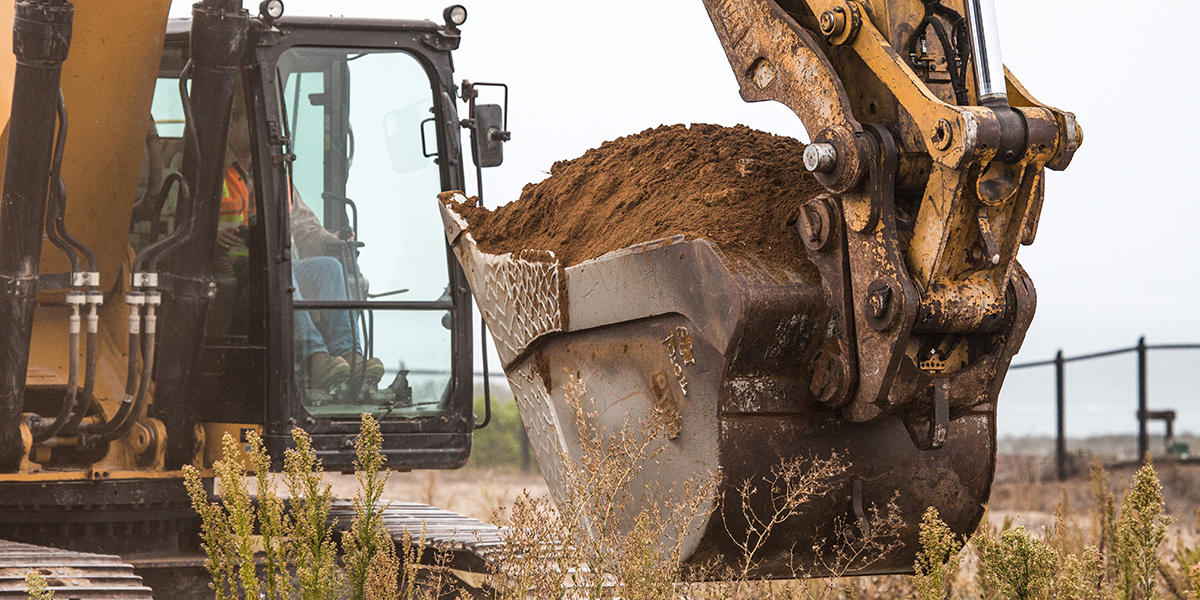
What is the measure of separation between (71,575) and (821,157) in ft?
Answer: 8.40

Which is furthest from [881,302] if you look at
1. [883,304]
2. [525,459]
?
[525,459]

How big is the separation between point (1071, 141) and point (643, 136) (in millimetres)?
1380

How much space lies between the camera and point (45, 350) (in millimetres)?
4996

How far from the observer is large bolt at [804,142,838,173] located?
3072 millimetres

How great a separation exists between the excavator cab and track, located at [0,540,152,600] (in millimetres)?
1013

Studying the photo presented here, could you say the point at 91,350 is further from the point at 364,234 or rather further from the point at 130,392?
the point at 364,234

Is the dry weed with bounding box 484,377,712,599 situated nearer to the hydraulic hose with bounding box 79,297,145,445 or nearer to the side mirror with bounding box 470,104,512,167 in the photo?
the hydraulic hose with bounding box 79,297,145,445

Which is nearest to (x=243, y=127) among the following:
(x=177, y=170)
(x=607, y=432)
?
(x=177, y=170)

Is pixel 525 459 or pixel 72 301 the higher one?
pixel 72 301

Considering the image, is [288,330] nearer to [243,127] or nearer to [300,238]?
[300,238]

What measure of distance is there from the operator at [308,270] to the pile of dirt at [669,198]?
44.0 inches

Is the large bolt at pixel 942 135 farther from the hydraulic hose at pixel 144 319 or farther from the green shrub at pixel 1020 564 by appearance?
the hydraulic hose at pixel 144 319

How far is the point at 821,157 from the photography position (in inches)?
121

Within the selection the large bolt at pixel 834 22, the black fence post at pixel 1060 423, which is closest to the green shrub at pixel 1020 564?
the large bolt at pixel 834 22
